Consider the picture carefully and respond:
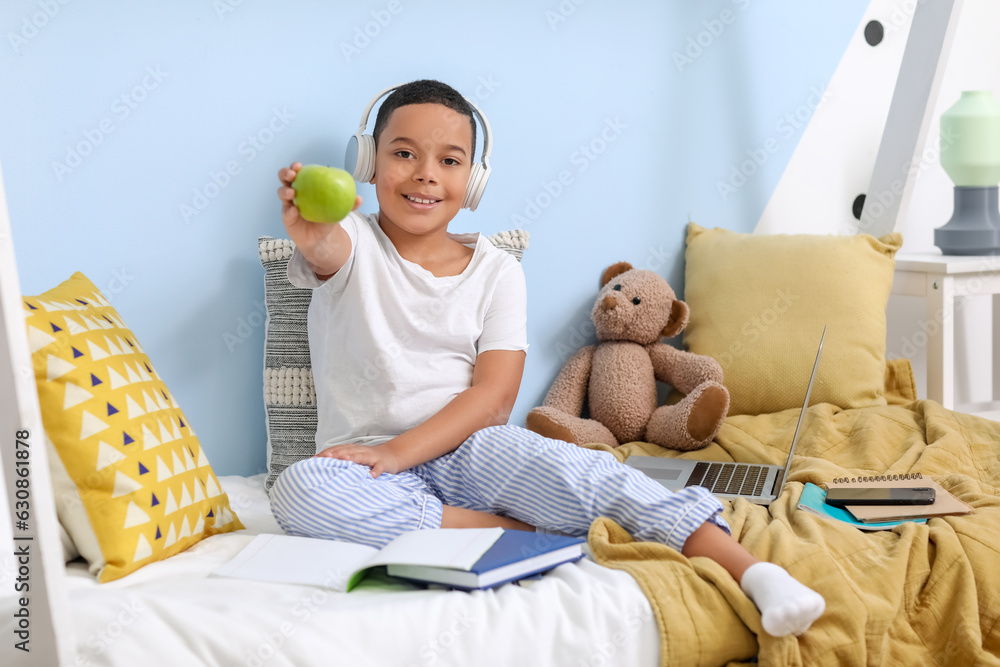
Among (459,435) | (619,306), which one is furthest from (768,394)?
(459,435)

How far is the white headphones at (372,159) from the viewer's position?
122 cm

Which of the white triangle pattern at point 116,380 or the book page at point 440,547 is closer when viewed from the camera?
the book page at point 440,547

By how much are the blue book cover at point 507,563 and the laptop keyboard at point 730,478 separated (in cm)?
35

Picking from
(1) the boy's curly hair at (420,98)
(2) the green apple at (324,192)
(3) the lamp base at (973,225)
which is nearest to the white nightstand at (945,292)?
(3) the lamp base at (973,225)

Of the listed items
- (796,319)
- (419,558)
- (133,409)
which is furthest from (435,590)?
(796,319)

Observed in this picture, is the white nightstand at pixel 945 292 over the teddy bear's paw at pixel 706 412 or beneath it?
over

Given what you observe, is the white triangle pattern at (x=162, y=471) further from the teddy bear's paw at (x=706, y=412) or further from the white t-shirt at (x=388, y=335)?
the teddy bear's paw at (x=706, y=412)

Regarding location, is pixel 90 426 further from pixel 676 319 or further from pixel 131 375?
pixel 676 319

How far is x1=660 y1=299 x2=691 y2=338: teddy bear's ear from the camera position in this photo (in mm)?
1617

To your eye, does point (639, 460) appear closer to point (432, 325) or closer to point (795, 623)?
point (432, 325)

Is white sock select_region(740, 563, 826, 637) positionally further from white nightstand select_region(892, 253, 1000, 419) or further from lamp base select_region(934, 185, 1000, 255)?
lamp base select_region(934, 185, 1000, 255)

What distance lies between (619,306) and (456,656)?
2.90 ft

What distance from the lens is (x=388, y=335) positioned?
121cm

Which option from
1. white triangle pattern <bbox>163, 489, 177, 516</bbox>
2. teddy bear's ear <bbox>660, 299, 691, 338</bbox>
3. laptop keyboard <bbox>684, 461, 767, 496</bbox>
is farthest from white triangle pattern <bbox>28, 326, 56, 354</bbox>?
teddy bear's ear <bbox>660, 299, 691, 338</bbox>
